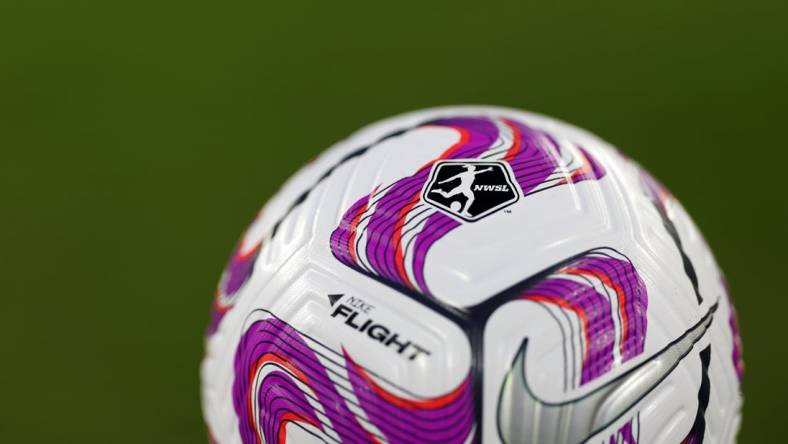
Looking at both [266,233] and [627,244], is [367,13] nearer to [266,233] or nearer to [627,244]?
[266,233]

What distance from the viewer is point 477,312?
1.17m

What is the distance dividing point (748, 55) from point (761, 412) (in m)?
1.39

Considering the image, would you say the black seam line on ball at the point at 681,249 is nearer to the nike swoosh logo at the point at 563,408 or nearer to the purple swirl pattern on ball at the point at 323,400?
the nike swoosh logo at the point at 563,408

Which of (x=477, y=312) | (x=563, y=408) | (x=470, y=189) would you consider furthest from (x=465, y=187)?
(x=563, y=408)

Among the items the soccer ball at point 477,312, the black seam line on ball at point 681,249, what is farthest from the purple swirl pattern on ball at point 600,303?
the black seam line on ball at point 681,249

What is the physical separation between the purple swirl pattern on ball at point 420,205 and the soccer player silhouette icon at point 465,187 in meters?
0.03

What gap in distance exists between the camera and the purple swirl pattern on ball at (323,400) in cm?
116

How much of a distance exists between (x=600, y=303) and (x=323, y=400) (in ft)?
1.35

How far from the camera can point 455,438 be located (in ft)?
3.80

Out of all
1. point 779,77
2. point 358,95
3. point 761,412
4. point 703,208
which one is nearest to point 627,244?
point 761,412

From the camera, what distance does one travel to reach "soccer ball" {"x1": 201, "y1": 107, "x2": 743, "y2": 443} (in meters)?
1.17

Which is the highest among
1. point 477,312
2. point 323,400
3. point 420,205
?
point 420,205

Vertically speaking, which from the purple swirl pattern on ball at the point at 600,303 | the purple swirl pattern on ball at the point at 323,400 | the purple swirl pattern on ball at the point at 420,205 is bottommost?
the purple swirl pattern on ball at the point at 323,400

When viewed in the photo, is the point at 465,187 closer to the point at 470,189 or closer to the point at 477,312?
the point at 470,189
